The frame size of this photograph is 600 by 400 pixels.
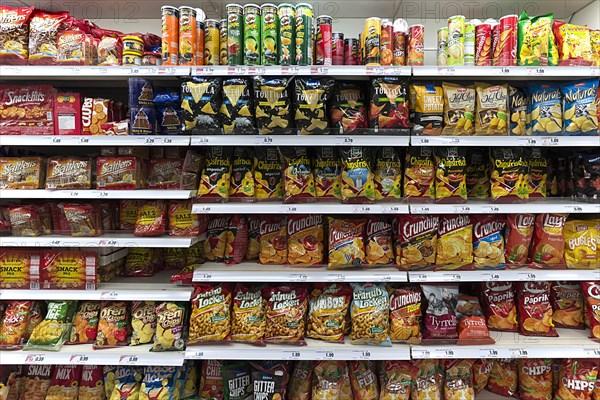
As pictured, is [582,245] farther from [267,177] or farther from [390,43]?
[267,177]

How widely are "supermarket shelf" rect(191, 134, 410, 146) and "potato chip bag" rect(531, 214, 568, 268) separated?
0.94 meters

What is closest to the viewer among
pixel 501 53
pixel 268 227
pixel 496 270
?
pixel 501 53

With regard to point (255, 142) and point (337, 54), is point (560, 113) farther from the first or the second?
point (255, 142)

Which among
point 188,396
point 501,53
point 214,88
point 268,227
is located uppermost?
point 501,53

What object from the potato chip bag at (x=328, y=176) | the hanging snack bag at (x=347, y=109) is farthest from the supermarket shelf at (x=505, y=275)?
the hanging snack bag at (x=347, y=109)

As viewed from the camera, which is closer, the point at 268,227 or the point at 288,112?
the point at 288,112

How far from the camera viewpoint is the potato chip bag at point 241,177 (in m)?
2.10

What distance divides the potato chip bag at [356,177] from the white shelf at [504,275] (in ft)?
1.69

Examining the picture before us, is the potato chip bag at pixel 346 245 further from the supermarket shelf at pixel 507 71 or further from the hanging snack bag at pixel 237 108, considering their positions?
the supermarket shelf at pixel 507 71

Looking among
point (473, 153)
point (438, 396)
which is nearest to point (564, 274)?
point (473, 153)

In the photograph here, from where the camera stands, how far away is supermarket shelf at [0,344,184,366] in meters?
1.95

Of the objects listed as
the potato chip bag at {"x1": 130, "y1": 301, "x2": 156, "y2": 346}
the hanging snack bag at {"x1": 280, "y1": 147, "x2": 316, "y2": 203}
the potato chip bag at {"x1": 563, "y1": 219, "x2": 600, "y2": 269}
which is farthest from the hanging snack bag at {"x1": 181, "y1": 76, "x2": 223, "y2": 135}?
the potato chip bag at {"x1": 563, "y1": 219, "x2": 600, "y2": 269}

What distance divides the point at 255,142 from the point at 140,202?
82 centimetres

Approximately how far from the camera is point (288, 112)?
6.35 ft
